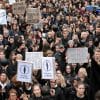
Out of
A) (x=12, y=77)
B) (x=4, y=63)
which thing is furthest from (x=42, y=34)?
(x=12, y=77)

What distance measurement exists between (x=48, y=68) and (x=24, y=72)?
1.62 ft

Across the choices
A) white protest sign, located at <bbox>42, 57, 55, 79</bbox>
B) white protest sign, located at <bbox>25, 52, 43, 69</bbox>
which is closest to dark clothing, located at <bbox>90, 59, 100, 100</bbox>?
white protest sign, located at <bbox>42, 57, 55, 79</bbox>

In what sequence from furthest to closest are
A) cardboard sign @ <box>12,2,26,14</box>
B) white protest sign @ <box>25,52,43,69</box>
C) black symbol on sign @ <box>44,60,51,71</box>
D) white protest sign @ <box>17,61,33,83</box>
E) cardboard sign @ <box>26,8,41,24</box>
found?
cardboard sign @ <box>12,2,26,14</box> → cardboard sign @ <box>26,8,41,24</box> → white protest sign @ <box>25,52,43,69</box> → black symbol on sign @ <box>44,60,51,71</box> → white protest sign @ <box>17,61,33,83</box>

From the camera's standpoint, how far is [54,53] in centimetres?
1282

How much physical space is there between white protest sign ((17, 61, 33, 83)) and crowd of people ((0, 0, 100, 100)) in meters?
0.24

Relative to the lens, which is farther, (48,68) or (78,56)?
(78,56)

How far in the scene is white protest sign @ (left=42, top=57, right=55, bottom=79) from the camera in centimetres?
1027

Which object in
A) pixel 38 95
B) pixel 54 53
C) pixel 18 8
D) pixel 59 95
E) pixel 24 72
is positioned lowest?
pixel 18 8

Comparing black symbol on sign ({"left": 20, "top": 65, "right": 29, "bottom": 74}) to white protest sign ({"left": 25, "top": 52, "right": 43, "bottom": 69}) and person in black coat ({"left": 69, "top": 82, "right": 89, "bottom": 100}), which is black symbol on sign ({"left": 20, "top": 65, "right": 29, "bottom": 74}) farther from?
person in black coat ({"left": 69, "top": 82, "right": 89, "bottom": 100})

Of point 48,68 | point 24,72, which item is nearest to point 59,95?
point 48,68

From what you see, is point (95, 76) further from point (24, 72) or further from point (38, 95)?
point (24, 72)

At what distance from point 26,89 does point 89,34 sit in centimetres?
408

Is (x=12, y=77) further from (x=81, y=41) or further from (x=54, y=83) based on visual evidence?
(x=81, y=41)

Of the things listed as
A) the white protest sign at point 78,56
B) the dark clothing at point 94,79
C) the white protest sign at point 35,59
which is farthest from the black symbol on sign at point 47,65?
the dark clothing at point 94,79
